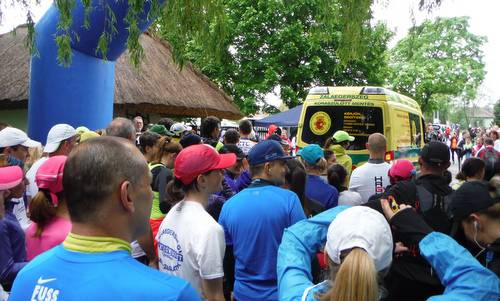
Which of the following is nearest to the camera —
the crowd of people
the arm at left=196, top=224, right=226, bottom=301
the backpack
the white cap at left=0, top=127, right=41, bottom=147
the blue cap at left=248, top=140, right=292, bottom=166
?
the crowd of people

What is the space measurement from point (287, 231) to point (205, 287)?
795 millimetres

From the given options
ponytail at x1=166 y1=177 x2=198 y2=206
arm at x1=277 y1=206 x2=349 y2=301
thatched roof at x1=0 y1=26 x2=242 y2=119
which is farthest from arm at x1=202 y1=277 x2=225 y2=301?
thatched roof at x1=0 y1=26 x2=242 y2=119

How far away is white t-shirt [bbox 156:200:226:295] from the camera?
2.59 m

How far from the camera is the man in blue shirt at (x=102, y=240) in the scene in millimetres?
1364

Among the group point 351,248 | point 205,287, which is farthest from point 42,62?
point 351,248

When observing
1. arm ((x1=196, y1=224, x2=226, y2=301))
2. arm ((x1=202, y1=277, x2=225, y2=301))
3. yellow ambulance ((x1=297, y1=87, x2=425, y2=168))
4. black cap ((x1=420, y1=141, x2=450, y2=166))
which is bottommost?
arm ((x1=202, y1=277, x2=225, y2=301))

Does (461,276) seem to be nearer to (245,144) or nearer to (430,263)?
(430,263)

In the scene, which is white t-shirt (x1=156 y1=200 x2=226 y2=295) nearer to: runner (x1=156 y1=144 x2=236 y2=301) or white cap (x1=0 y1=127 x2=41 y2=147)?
runner (x1=156 y1=144 x2=236 y2=301)

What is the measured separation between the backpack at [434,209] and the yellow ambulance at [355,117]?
624 cm

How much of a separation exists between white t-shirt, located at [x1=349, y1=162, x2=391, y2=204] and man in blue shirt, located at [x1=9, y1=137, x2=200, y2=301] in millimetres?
4193

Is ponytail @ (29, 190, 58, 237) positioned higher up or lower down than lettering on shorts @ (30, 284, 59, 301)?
higher up

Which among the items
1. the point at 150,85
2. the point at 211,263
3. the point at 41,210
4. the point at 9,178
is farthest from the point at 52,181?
the point at 150,85

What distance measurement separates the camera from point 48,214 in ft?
8.65

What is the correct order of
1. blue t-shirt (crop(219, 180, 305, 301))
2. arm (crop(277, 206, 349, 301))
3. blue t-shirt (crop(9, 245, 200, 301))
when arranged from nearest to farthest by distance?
1. blue t-shirt (crop(9, 245, 200, 301))
2. arm (crop(277, 206, 349, 301))
3. blue t-shirt (crop(219, 180, 305, 301))
